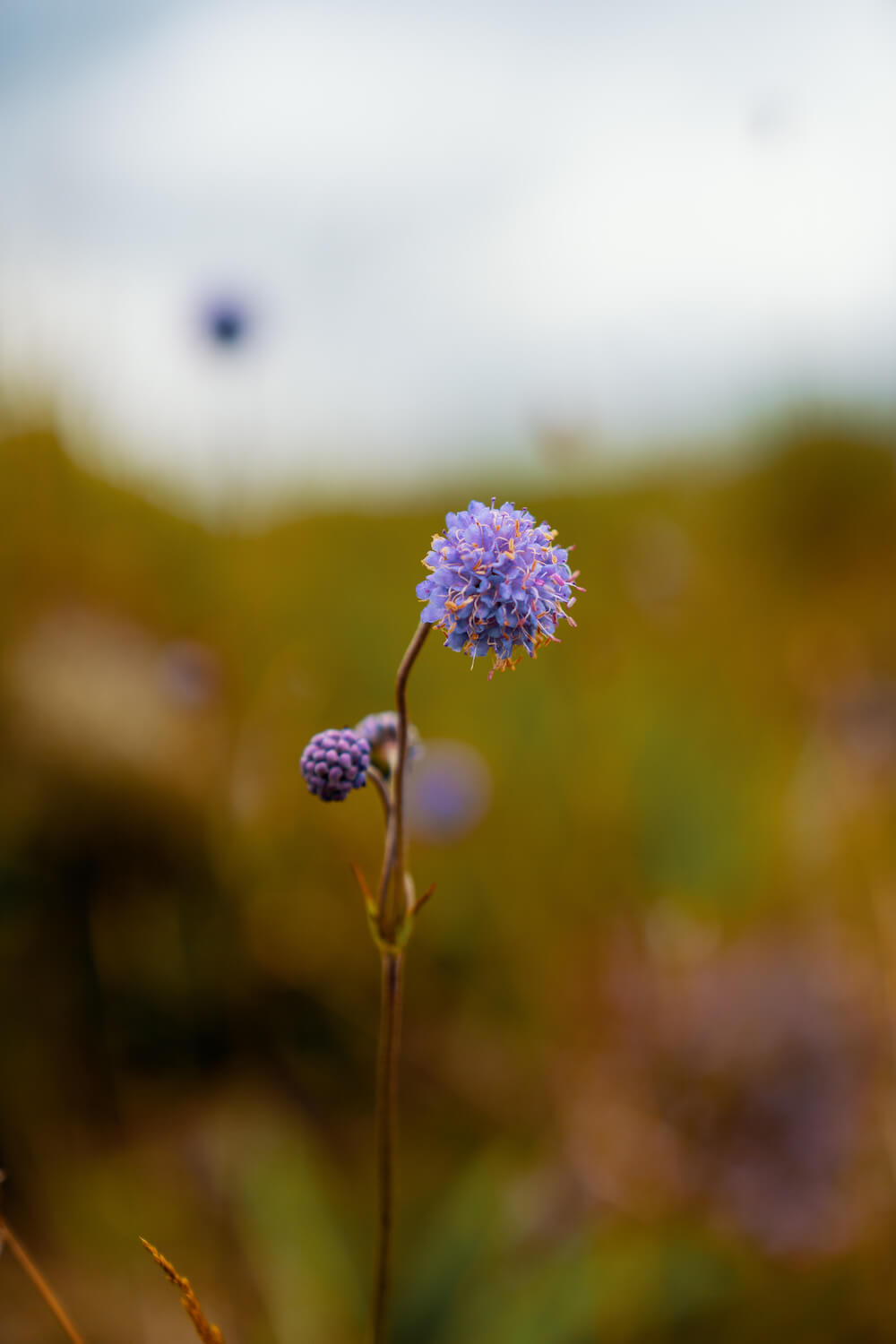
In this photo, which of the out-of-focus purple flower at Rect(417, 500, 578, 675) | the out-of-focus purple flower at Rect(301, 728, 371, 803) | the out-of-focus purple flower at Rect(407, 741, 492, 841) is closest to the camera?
the out-of-focus purple flower at Rect(417, 500, 578, 675)

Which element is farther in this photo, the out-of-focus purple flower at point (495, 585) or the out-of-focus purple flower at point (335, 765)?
the out-of-focus purple flower at point (335, 765)

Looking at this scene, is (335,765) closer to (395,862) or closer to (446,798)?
(395,862)

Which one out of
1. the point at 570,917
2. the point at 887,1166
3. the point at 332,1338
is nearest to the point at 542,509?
the point at 570,917

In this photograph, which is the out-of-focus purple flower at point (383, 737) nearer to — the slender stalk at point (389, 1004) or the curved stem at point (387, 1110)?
the slender stalk at point (389, 1004)

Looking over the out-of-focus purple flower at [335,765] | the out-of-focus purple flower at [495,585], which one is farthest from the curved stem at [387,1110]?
the out-of-focus purple flower at [495,585]

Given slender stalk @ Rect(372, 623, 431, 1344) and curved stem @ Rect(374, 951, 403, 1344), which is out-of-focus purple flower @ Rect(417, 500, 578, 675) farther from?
curved stem @ Rect(374, 951, 403, 1344)

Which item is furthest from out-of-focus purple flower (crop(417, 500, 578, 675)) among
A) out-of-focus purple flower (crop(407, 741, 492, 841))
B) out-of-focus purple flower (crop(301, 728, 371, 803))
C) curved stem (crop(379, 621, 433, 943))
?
out-of-focus purple flower (crop(407, 741, 492, 841))

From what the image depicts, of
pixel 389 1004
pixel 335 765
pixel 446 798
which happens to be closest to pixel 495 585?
pixel 335 765

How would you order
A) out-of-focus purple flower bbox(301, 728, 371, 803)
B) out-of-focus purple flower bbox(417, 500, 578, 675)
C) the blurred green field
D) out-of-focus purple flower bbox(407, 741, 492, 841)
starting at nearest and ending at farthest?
out-of-focus purple flower bbox(417, 500, 578, 675), out-of-focus purple flower bbox(301, 728, 371, 803), the blurred green field, out-of-focus purple flower bbox(407, 741, 492, 841)
